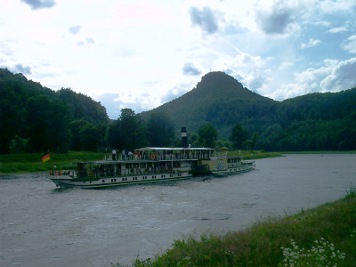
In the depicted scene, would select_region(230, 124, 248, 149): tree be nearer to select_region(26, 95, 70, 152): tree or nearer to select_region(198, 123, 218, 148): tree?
select_region(198, 123, 218, 148): tree

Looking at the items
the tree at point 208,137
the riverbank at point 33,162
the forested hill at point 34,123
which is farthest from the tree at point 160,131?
the forested hill at point 34,123

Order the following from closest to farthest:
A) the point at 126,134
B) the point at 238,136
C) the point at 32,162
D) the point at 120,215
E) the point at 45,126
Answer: the point at 120,215, the point at 32,162, the point at 45,126, the point at 126,134, the point at 238,136

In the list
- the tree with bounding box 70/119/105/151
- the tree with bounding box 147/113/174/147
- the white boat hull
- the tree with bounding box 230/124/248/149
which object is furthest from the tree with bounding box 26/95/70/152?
the tree with bounding box 230/124/248/149

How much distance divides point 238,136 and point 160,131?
53333 mm

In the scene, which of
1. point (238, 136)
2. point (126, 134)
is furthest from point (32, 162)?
point (238, 136)

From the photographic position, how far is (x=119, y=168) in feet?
203

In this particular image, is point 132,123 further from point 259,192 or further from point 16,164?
point 259,192

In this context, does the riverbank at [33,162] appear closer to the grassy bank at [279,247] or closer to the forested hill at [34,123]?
the forested hill at [34,123]

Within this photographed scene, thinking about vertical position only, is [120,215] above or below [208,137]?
below

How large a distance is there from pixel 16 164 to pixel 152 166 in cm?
3088

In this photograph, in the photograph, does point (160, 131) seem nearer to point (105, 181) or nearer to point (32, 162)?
point (32, 162)

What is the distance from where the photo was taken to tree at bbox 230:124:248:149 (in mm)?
176000

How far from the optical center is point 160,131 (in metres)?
135

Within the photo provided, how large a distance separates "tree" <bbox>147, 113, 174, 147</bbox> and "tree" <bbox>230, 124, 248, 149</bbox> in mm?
46741
